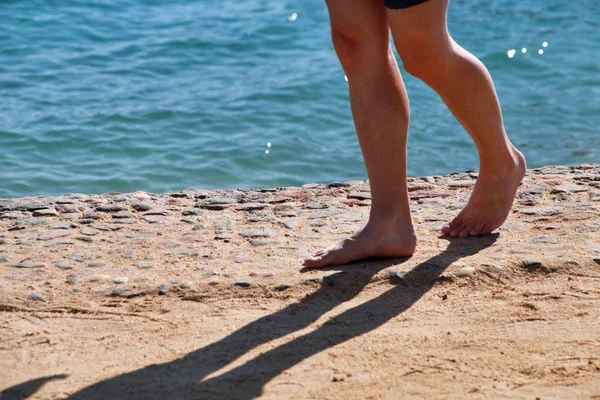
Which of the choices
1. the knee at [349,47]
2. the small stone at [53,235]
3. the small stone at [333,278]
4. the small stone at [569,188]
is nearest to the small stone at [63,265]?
the small stone at [53,235]

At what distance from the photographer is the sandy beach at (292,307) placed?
238cm

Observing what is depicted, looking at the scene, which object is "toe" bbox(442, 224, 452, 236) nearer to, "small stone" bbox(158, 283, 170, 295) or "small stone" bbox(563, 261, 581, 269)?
"small stone" bbox(563, 261, 581, 269)

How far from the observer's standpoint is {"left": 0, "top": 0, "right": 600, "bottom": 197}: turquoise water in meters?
7.36

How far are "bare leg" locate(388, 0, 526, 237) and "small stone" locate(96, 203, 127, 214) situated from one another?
1.78 m

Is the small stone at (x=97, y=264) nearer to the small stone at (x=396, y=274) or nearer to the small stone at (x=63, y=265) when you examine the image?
the small stone at (x=63, y=265)

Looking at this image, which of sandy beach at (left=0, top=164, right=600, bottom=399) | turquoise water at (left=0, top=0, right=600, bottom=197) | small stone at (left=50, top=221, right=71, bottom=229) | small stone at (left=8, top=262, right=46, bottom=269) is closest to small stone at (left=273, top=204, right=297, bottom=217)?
sandy beach at (left=0, top=164, right=600, bottom=399)

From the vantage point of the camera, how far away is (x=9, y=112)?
28.0 ft

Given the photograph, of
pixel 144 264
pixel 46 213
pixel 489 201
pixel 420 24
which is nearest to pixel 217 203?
pixel 46 213

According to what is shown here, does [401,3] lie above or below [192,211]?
above

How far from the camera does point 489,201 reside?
3.40 meters

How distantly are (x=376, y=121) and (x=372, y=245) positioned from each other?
49 centimetres

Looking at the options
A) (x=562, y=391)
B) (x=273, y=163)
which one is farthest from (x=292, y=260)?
(x=273, y=163)

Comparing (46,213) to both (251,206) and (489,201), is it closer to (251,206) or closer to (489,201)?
(251,206)

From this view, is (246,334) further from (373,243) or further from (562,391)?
(562,391)
